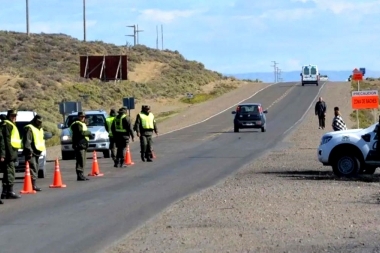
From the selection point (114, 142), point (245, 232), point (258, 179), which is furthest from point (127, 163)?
point (245, 232)

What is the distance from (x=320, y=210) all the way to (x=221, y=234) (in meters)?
3.45

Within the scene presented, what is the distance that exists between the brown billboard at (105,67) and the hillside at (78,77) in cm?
109

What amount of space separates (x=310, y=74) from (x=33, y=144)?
8226cm

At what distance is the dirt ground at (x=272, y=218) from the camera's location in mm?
12219

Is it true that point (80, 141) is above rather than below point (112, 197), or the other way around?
above

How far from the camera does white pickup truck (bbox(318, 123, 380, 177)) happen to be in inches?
900

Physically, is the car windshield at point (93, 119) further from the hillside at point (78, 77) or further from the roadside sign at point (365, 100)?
the hillside at point (78, 77)

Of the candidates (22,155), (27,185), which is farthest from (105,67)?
(27,185)

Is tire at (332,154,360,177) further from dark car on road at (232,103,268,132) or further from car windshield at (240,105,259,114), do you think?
car windshield at (240,105,259,114)

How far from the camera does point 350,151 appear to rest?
76.2 ft

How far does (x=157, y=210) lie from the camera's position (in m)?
17.0

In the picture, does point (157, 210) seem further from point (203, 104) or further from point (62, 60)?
point (62, 60)

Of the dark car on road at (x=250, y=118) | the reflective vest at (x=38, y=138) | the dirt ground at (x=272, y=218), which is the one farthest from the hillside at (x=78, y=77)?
the dirt ground at (x=272, y=218)

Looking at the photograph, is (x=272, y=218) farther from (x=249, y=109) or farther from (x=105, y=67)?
(x=105, y=67)
